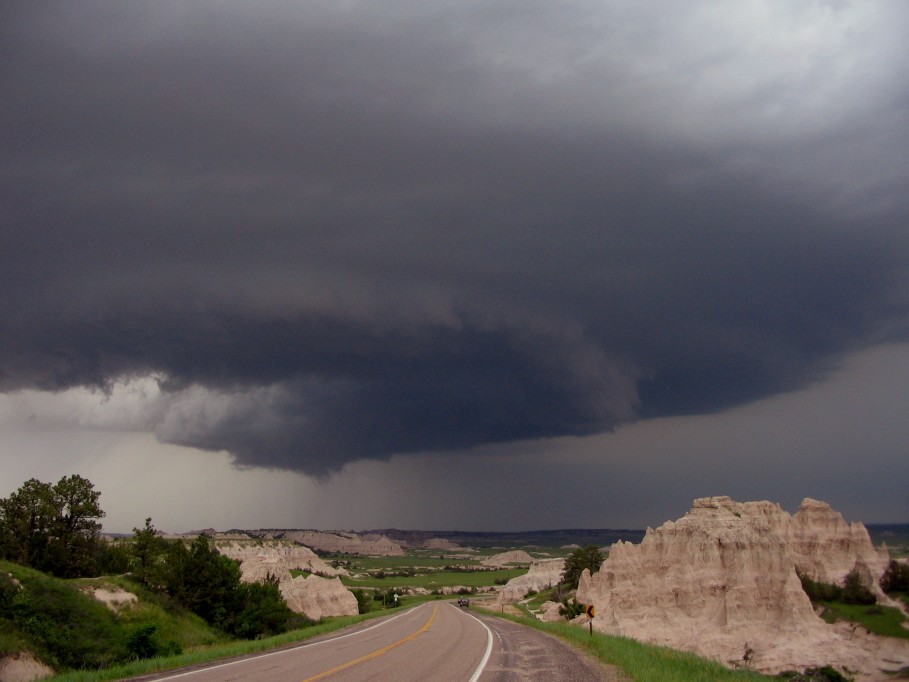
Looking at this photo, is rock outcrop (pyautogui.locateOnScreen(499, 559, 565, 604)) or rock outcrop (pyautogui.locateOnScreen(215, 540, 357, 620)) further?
rock outcrop (pyautogui.locateOnScreen(499, 559, 565, 604))

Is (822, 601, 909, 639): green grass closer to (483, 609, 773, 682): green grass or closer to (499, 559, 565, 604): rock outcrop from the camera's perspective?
(483, 609, 773, 682): green grass

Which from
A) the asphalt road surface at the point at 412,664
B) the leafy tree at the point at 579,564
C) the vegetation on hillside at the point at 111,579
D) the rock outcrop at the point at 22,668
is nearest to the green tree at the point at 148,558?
the vegetation on hillside at the point at 111,579

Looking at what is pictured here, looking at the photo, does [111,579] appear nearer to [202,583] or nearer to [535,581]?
[202,583]

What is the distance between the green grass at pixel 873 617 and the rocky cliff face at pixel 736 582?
354cm

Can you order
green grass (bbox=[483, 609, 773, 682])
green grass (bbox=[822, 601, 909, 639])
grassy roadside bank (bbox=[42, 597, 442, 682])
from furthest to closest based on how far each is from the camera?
1. green grass (bbox=[822, 601, 909, 639])
2. grassy roadside bank (bbox=[42, 597, 442, 682])
3. green grass (bbox=[483, 609, 773, 682])

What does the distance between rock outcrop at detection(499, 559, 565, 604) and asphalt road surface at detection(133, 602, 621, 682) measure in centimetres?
10567

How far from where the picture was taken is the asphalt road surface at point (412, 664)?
58.7ft

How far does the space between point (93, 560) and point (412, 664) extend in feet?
147

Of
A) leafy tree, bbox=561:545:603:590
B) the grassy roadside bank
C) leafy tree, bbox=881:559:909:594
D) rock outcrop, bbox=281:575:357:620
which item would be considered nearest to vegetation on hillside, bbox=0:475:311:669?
the grassy roadside bank

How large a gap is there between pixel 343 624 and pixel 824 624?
51031 mm

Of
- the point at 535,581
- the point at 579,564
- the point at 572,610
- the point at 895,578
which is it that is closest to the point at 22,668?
the point at 572,610

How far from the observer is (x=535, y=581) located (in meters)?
144

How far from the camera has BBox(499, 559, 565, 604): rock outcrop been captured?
132250 millimetres

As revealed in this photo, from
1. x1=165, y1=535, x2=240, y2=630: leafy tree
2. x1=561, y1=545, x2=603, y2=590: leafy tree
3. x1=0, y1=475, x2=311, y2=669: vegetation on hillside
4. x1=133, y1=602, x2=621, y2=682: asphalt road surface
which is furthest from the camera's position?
x1=561, y1=545, x2=603, y2=590: leafy tree
